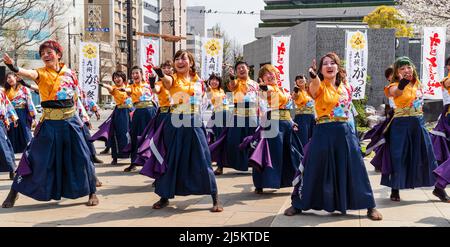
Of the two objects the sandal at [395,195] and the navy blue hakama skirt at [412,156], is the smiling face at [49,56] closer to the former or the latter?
the navy blue hakama skirt at [412,156]

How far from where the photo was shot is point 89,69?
1512 cm

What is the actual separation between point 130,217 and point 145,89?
14.7 ft

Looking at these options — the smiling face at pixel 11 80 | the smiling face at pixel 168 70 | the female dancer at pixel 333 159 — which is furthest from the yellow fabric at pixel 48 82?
the smiling face at pixel 11 80

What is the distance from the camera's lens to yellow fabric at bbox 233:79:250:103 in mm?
8414

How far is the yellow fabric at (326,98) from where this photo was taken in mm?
5445

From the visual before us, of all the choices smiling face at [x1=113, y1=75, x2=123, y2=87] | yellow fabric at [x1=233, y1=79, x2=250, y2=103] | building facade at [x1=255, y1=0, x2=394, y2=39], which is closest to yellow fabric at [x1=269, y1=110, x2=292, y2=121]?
yellow fabric at [x1=233, y1=79, x2=250, y2=103]

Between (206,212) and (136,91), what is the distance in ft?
14.4

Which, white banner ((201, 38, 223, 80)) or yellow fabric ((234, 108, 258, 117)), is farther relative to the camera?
white banner ((201, 38, 223, 80))

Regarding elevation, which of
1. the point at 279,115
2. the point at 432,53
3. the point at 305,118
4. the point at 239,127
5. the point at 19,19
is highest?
the point at 19,19

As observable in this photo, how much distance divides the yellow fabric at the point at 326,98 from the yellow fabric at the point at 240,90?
2.97 meters

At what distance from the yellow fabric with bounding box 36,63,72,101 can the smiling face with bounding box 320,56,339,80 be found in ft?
9.98

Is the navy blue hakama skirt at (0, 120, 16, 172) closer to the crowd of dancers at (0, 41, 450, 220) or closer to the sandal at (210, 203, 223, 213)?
the crowd of dancers at (0, 41, 450, 220)

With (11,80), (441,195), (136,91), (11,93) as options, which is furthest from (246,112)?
(11,93)

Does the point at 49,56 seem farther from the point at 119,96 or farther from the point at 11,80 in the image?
the point at 11,80
